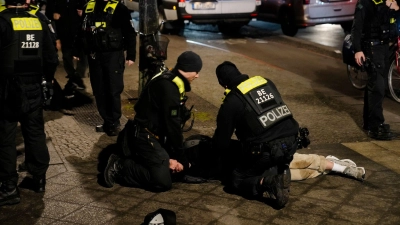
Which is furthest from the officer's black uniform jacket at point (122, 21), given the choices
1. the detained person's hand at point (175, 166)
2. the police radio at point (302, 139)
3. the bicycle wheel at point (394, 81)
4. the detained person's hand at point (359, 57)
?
the bicycle wheel at point (394, 81)

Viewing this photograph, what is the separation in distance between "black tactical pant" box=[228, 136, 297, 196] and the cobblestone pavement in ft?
0.44

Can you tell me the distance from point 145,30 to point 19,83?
3380 millimetres

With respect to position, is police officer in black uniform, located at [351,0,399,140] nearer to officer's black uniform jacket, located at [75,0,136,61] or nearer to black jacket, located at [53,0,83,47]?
officer's black uniform jacket, located at [75,0,136,61]

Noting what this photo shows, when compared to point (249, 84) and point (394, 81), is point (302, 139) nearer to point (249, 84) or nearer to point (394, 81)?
point (249, 84)

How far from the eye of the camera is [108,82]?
25.6ft

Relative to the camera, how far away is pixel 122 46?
7.79m

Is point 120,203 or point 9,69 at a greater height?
point 9,69

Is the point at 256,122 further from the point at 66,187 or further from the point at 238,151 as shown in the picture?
the point at 66,187

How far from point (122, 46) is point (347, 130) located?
2.82m

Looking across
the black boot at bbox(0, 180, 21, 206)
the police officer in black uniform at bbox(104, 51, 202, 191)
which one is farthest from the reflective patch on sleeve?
the black boot at bbox(0, 180, 21, 206)

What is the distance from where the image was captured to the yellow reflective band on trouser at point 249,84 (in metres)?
5.68

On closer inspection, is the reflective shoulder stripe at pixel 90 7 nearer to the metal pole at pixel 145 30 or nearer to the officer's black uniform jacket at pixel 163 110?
the metal pole at pixel 145 30

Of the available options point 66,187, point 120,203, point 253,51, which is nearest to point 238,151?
point 120,203

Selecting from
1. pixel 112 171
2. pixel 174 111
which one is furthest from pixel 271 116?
pixel 112 171
